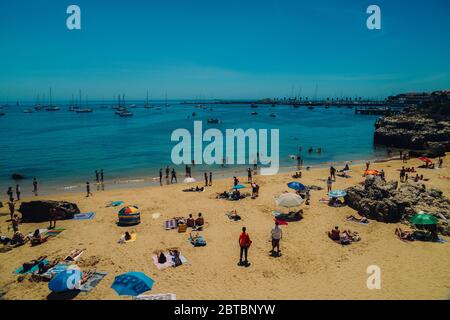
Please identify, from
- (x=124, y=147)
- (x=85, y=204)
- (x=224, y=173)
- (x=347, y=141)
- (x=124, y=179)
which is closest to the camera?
(x=85, y=204)

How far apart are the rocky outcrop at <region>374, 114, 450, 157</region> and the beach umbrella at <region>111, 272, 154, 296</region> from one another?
45.9m

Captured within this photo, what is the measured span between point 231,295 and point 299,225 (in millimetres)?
7263

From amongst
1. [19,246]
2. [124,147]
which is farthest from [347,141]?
[19,246]

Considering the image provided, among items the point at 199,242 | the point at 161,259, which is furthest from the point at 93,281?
the point at 199,242

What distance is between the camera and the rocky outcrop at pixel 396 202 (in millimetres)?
16531

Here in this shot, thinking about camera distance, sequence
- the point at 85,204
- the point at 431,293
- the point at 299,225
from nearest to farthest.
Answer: the point at 431,293, the point at 299,225, the point at 85,204

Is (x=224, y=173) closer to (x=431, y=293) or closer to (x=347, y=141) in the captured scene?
(x=431, y=293)

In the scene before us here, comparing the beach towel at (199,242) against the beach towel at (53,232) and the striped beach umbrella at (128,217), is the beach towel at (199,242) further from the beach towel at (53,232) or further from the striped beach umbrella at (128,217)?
the beach towel at (53,232)

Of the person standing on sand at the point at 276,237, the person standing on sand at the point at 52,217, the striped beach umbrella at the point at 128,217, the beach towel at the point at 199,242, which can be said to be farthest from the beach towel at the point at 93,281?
the person standing on sand at the point at 276,237

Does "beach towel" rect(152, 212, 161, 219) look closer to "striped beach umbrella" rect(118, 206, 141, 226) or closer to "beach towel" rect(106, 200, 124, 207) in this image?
"striped beach umbrella" rect(118, 206, 141, 226)

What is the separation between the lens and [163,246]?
46.6 ft

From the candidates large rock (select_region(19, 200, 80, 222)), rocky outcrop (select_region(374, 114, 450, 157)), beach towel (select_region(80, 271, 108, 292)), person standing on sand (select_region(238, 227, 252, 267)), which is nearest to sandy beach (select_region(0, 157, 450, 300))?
beach towel (select_region(80, 271, 108, 292))
